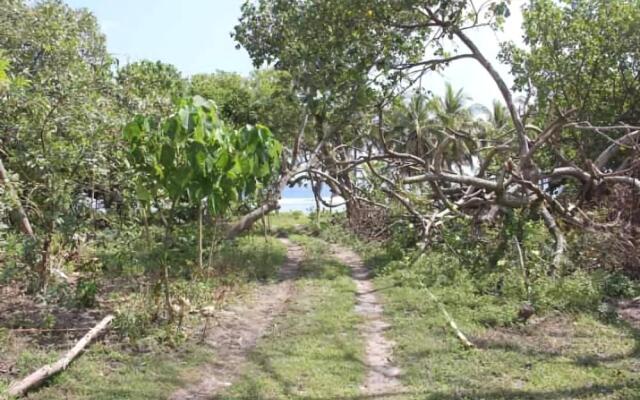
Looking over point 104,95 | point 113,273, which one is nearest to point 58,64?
point 104,95

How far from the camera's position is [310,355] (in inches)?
237

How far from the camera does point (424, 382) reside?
5215 millimetres

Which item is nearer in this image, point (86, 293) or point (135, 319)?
point (135, 319)

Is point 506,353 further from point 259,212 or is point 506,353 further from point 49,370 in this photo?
point 259,212

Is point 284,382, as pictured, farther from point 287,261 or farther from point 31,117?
point 287,261

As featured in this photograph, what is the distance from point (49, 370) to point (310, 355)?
2.44 m

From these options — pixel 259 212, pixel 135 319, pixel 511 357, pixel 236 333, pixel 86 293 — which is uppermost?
pixel 259 212

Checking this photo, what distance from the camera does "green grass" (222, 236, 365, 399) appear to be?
507cm

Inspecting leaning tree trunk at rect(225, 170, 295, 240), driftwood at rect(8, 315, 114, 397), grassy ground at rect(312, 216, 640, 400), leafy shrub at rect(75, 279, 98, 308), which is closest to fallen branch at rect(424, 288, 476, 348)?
grassy ground at rect(312, 216, 640, 400)

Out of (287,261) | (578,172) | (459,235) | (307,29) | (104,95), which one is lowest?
(287,261)

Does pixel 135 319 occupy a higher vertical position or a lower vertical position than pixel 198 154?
lower

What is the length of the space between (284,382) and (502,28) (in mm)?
7474

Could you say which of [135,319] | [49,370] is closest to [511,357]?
[135,319]

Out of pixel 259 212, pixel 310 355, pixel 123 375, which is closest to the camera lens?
pixel 123 375
